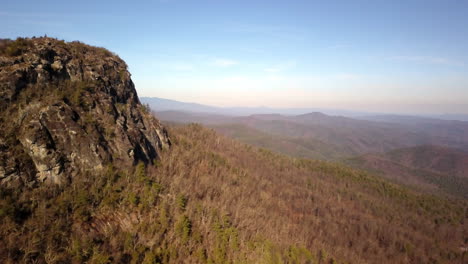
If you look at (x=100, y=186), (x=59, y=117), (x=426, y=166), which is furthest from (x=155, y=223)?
Answer: (x=426, y=166)

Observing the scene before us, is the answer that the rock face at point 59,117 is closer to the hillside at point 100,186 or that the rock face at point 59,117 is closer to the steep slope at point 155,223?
the hillside at point 100,186

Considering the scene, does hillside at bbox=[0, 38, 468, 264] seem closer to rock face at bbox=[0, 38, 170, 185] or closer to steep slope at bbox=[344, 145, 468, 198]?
rock face at bbox=[0, 38, 170, 185]

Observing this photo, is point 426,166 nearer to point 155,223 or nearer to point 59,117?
point 155,223

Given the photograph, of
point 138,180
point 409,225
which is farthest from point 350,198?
point 138,180

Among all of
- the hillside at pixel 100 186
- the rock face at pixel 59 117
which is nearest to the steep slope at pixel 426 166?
the hillside at pixel 100 186

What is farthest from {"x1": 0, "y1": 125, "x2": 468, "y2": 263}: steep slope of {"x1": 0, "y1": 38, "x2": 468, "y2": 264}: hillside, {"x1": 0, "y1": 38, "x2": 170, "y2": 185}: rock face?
{"x1": 0, "y1": 38, "x2": 170, "y2": 185}: rock face

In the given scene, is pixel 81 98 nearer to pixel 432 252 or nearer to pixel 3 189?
pixel 3 189

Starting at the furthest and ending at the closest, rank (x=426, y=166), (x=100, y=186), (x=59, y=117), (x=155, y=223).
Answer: (x=426, y=166)
(x=59, y=117)
(x=100, y=186)
(x=155, y=223)
